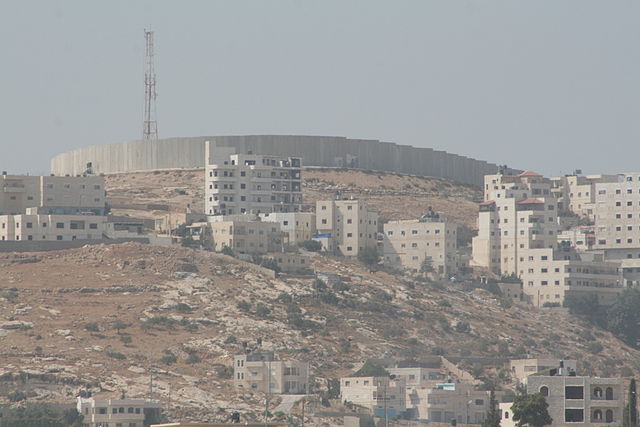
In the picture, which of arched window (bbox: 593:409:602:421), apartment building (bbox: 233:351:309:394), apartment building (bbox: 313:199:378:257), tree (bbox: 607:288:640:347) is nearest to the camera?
arched window (bbox: 593:409:602:421)

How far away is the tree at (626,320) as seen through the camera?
138 metres

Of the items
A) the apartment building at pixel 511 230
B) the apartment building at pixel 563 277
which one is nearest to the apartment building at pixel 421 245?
the apartment building at pixel 511 230

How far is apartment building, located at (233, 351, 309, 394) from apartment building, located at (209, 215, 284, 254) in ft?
71.8

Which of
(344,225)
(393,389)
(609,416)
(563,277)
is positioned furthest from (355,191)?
(609,416)

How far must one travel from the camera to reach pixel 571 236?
508 feet

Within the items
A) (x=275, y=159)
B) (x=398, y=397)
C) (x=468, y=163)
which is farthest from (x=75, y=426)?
(x=468, y=163)

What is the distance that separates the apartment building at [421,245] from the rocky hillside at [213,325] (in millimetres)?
3515

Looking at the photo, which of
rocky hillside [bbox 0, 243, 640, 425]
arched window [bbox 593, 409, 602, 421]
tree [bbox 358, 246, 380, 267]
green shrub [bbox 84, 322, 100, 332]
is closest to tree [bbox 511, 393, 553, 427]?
arched window [bbox 593, 409, 602, 421]

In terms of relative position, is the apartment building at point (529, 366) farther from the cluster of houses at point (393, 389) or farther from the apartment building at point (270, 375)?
the apartment building at point (270, 375)

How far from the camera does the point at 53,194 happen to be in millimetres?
138375

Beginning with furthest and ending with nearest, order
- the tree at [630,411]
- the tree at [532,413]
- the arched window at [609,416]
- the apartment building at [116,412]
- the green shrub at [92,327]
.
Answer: the green shrub at [92,327] → the apartment building at [116,412] → the arched window at [609,416] → the tree at [532,413] → the tree at [630,411]

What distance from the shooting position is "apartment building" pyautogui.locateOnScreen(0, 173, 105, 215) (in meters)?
138

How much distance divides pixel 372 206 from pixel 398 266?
19.5 meters

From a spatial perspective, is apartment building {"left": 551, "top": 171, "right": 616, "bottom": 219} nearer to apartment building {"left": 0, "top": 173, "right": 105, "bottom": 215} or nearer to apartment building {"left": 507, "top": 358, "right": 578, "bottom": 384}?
apartment building {"left": 0, "top": 173, "right": 105, "bottom": 215}
